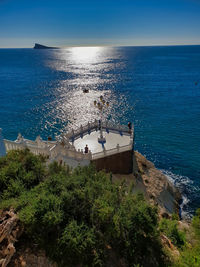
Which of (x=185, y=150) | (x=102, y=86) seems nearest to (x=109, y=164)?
(x=185, y=150)

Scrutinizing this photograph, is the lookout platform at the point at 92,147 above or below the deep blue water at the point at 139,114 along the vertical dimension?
above

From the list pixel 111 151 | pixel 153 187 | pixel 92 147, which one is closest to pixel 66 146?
pixel 92 147

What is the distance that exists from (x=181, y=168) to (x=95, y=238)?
887 inches

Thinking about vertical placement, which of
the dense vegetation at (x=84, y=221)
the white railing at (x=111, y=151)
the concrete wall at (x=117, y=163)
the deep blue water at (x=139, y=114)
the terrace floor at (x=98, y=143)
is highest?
the dense vegetation at (x=84, y=221)

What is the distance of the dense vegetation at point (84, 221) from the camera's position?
8.21 m

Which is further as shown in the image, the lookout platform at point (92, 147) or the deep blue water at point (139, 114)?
the deep blue water at point (139, 114)

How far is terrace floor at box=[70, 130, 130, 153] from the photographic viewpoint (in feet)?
70.1

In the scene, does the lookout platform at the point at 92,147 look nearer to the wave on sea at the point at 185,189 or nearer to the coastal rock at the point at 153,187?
the coastal rock at the point at 153,187

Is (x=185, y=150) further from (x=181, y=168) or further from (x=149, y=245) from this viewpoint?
(x=149, y=245)

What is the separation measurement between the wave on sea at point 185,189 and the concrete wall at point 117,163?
766 centimetres

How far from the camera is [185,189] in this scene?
24.8m

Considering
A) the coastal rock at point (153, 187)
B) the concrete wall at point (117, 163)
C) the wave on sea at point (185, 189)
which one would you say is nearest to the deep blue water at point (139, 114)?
the wave on sea at point (185, 189)

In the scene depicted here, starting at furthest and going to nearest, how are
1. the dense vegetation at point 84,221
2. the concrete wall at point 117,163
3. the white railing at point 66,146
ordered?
1. the concrete wall at point 117,163
2. the white railing at point 66,146
3. the dense vegetation at point 84,221

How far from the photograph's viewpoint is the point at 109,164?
792 inches
